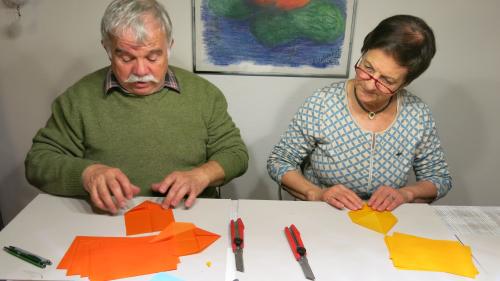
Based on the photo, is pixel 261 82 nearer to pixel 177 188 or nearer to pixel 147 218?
pixel 177 188

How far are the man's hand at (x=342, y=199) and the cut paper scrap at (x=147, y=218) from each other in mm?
502

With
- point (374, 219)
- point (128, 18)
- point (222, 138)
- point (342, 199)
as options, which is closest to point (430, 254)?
point (374, 219)

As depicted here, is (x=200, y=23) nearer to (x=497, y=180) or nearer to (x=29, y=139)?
(x=29, y=139)

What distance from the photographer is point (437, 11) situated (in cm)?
204

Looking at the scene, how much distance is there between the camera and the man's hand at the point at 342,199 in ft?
4.07

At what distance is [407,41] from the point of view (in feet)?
4.24

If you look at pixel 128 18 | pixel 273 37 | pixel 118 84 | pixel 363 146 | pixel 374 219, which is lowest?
pixel 374 219

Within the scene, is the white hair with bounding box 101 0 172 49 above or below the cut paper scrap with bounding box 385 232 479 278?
above

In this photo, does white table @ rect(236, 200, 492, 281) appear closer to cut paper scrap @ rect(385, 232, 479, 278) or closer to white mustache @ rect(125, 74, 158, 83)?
cut paper scrap @ rect(385, 232, 479, 278)

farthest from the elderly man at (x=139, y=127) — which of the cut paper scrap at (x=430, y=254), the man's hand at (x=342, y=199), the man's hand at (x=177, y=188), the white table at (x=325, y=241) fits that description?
the cut paper scrap at (x=430, y=254)

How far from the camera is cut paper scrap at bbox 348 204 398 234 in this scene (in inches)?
45.1

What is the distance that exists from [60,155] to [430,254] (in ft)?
3.83

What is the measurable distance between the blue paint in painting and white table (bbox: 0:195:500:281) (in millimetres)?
1041

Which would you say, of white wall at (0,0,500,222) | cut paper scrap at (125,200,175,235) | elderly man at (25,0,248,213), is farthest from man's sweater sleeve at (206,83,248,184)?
white wall at (0,0,500,222)
